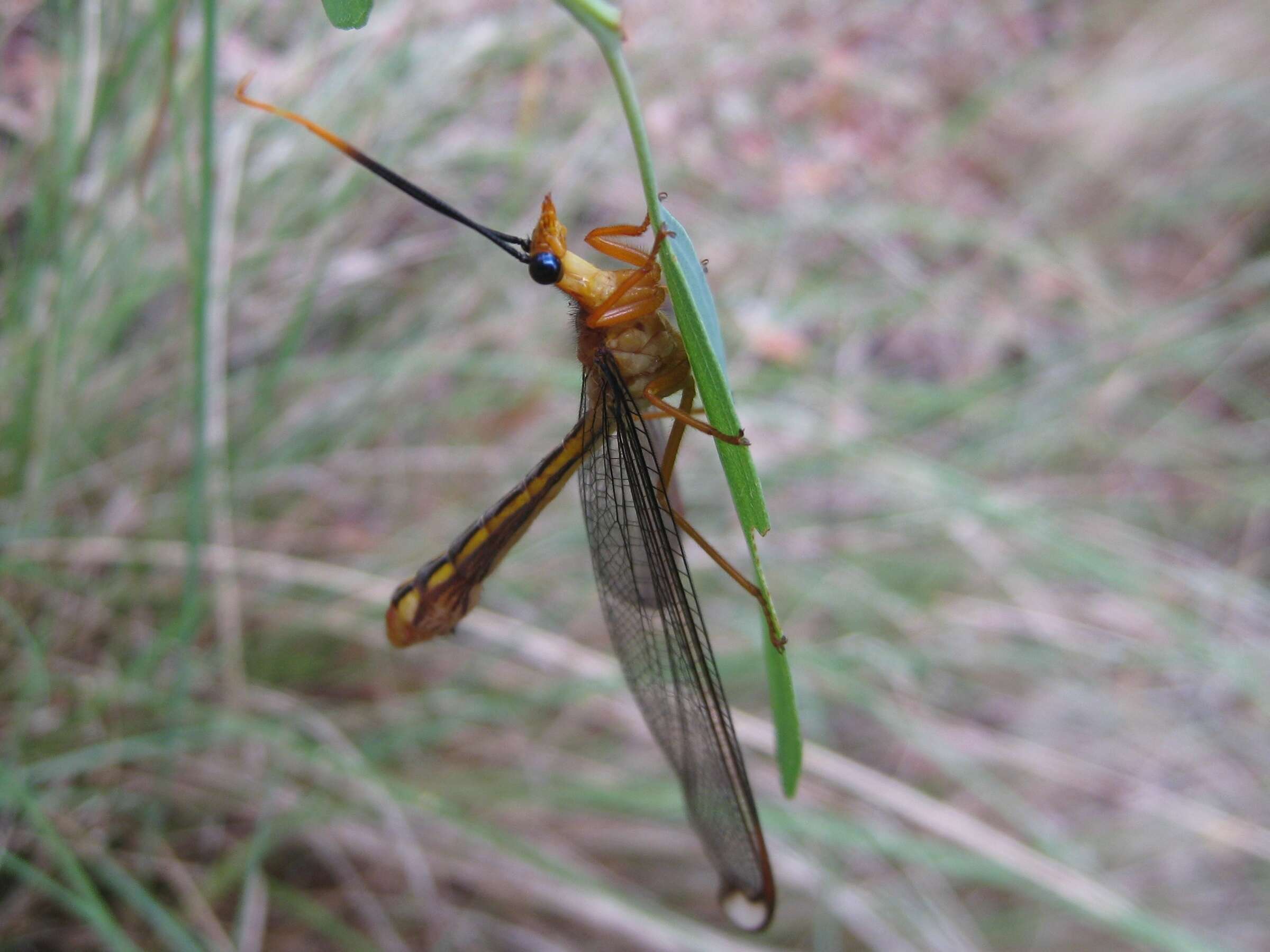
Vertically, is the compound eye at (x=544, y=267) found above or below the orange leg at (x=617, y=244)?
below

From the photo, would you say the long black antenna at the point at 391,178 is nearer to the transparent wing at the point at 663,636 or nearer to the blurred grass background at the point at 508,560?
the transparent wing at the point at 663,636

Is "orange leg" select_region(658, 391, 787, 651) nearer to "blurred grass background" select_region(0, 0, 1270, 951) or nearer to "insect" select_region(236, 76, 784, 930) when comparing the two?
"insect" select_region(236, 76, 784, 930)

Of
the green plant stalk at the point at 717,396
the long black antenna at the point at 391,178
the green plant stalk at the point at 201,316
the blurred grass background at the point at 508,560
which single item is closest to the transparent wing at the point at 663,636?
the green plant stalk at the point at 717,396

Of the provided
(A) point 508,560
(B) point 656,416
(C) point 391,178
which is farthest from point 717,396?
(A) point 508,560

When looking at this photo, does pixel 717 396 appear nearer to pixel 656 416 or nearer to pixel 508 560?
pixel 656 416

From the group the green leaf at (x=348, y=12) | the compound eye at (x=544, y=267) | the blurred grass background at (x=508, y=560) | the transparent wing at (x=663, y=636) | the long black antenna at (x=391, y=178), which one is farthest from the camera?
the blurred grass background at (x=508, y=560)

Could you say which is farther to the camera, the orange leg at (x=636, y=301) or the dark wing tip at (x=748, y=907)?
the orange leg at (x=636, y=301)

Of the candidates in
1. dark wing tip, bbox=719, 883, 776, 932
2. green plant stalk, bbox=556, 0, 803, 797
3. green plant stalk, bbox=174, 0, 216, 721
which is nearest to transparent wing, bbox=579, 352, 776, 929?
dark wing tip, bbox=719, 883, 776, 932

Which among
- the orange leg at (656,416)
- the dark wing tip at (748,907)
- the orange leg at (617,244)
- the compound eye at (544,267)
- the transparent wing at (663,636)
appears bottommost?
the dark wing tip at (748,907)

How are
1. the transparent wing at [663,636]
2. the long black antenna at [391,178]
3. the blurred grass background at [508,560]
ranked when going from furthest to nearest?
the blurred grass background at [508,560] < the transparent wing at [663,636] < the long black antenna at [391,178]
